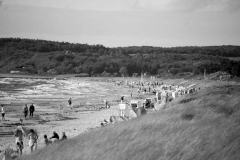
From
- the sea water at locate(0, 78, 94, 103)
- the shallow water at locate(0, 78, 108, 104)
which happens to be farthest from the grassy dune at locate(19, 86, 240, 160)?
the sea water at locate(0, 78, 94, 103)

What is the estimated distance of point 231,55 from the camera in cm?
16612

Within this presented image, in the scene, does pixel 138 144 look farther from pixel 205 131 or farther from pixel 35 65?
pixel 35 65

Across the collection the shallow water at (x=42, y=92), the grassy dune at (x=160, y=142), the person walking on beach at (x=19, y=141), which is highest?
the grassy dune at (x=160, y=142)

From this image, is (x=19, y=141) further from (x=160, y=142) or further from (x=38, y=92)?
(x=38, y=92)

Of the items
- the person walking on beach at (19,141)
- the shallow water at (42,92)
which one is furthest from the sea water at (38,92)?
the person walking on beach at (19,141)

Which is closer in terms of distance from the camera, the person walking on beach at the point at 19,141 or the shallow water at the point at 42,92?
the person walking on beach at the point at 19,141

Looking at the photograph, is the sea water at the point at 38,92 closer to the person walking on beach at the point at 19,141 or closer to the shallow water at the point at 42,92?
the shallow water at the point at 42,92

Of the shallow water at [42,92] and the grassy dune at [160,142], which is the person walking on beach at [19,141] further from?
the shallow water at [42,92]

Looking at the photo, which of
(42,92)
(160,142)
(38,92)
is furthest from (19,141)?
(42,92)

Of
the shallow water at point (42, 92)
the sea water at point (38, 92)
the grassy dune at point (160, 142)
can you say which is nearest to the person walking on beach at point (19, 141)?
the grassy dune at point (160, 142)

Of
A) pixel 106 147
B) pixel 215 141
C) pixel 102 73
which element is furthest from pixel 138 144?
pixel 102 73

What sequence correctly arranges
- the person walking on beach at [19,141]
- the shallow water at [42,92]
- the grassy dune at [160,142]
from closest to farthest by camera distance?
the grassy dune at [160,142] → the person walking on beach at [19,141] → the shallow water at [42,92]

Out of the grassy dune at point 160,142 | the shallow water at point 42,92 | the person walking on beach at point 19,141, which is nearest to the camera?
the grassy dune at point 160,142

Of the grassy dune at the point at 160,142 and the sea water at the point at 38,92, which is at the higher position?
the grassy dune at the point at 160,142
